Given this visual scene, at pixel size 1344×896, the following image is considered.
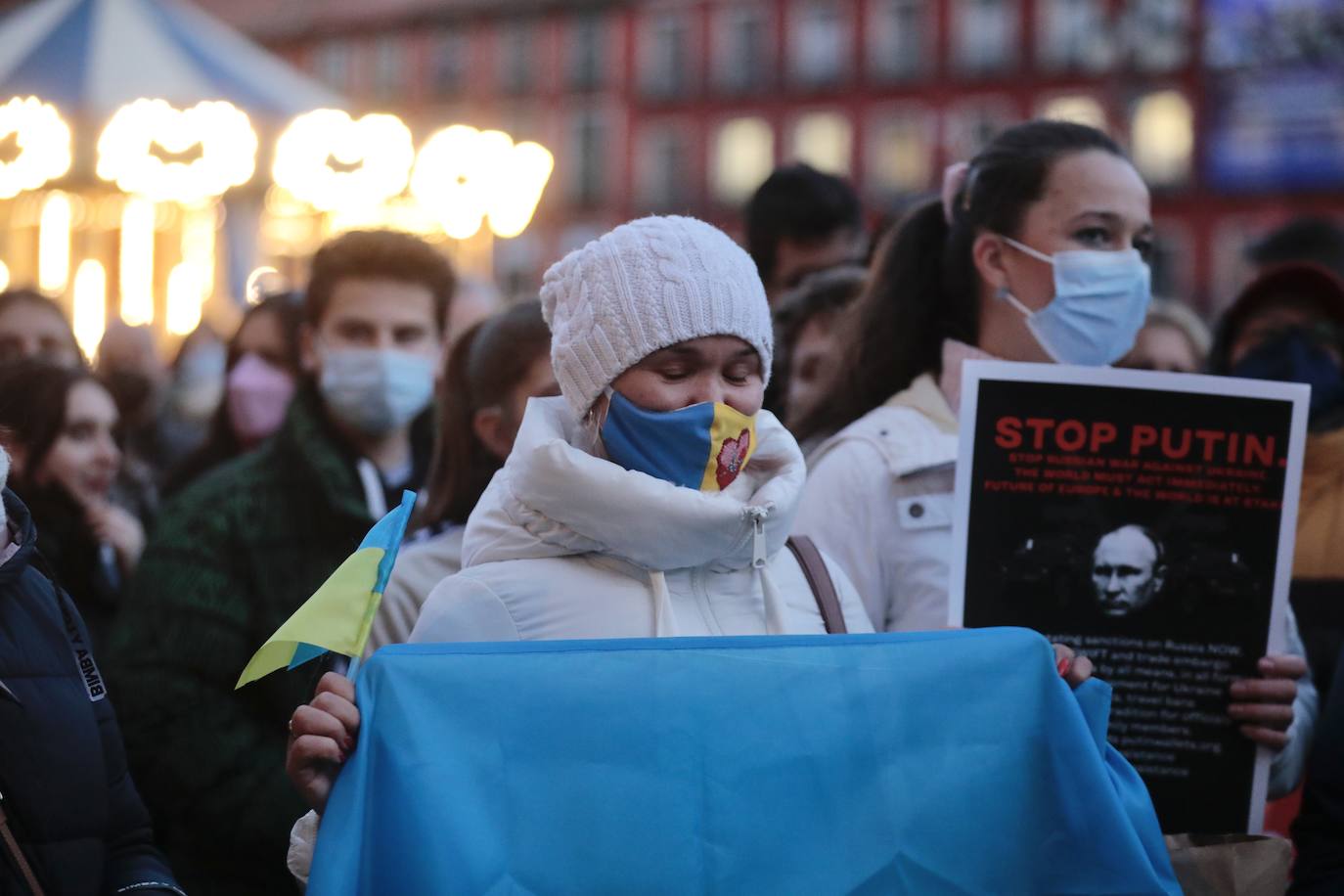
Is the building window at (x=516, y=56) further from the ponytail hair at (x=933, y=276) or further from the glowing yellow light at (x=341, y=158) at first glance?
the ponytail hair at (x=933, y=276)

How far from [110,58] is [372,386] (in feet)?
13.9

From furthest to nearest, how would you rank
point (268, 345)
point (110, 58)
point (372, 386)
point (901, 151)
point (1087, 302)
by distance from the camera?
1. point (901, 151)
2. point (110, 58)
3. point (268, 345)
4. point (372, 386)
5. point (1087, 302)

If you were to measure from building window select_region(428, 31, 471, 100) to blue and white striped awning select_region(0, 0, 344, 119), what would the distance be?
4975 cm

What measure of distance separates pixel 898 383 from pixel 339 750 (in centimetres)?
180

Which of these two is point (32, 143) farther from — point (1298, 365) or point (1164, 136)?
point (1164, 136)

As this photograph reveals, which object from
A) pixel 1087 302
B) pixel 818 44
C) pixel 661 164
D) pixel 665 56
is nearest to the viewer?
pixel 1087 302

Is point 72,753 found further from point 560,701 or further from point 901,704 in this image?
point 901,704

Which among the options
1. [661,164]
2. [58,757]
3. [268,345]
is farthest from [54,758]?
[661,164]

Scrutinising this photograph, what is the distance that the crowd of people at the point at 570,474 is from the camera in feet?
7.94

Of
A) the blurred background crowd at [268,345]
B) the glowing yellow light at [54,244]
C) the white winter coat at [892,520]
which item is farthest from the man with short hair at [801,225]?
the glowing yellow light at [54,244]


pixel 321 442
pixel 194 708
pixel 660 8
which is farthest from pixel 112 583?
pixel 660 8

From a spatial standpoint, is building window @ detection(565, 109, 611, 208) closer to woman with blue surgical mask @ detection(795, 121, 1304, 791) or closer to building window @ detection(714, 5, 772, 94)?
building window @ detection(714, 5, 772, 94)

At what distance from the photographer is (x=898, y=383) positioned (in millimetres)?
3615

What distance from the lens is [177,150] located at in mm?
8766
